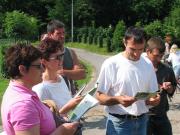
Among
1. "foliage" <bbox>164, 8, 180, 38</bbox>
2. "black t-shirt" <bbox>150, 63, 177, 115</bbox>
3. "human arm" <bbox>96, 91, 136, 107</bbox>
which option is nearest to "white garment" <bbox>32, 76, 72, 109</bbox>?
"human arm" <bbox>96, 91, 136, 107</bbox>

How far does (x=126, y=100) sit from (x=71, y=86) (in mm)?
1020

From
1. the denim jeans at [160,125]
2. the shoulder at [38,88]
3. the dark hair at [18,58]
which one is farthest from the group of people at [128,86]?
the dark hair at [18,58]

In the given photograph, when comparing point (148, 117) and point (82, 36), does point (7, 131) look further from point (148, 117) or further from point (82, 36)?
point (82, 36)

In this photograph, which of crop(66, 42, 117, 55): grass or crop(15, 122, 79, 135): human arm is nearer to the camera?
crop(15, 122, 79, 135): human arm

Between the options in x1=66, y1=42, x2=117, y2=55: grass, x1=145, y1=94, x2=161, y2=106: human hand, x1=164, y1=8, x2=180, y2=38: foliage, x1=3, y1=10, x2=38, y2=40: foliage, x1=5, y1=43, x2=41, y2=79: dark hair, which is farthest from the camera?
x1=164, y1=8, x2=180, y2=38: foliage

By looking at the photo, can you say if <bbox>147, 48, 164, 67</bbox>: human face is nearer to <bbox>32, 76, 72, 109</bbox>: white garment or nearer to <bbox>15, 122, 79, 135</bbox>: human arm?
<bbox>32, 76, 72, 109</bbox>: white garment

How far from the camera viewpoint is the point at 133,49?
491 cm

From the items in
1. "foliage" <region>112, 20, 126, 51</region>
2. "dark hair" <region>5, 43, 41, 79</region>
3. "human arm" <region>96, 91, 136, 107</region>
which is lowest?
"foliage" <region>112, 20, 126, 51</region>

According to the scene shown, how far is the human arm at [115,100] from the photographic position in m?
4.74

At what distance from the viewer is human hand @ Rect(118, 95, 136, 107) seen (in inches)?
186

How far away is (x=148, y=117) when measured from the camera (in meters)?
5.67

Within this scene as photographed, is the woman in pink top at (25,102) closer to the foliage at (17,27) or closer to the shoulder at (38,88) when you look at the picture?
the shoulder at (38,88)

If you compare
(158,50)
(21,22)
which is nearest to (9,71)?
(158,50)

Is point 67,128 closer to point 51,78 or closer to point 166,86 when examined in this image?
point 51,78
